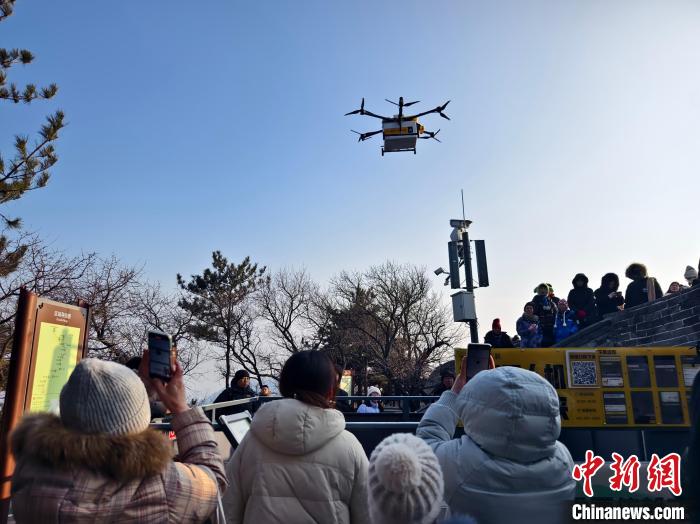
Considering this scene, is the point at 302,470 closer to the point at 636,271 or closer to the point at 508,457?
the point at 508,457

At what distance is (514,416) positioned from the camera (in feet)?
6.66

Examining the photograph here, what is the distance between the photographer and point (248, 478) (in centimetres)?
230

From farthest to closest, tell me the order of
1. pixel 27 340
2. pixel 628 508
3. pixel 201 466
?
pixel 27 340 < pixel 628 508 < pixel 201 466

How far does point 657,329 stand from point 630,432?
3708mm

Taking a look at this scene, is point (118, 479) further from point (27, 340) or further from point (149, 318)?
point (149, 318)

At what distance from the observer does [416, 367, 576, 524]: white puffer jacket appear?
2049 millimetres

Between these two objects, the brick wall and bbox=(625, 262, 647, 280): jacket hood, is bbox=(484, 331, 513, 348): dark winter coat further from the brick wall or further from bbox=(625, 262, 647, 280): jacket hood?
bbox=(625, 262, 647, 280): jacket hood

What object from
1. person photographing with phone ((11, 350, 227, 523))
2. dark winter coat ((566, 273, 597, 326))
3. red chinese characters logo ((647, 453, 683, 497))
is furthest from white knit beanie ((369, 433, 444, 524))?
dark winter coat ((566, 273, 597, 326))

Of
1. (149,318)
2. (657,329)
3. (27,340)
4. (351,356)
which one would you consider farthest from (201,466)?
(351,356)

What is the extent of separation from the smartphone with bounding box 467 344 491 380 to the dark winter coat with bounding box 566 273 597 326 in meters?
8.25

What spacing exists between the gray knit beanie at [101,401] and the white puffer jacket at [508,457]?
1246 mm

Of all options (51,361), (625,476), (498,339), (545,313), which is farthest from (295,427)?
(545,313)

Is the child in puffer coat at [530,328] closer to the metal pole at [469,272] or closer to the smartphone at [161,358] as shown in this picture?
the metal pole at [469,272]

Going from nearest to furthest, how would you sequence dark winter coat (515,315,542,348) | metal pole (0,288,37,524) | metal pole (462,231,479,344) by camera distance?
metal pole (0,288,37,524) → dark winter coat (515,315,542,348) → metal pole (462,231,479,344)
